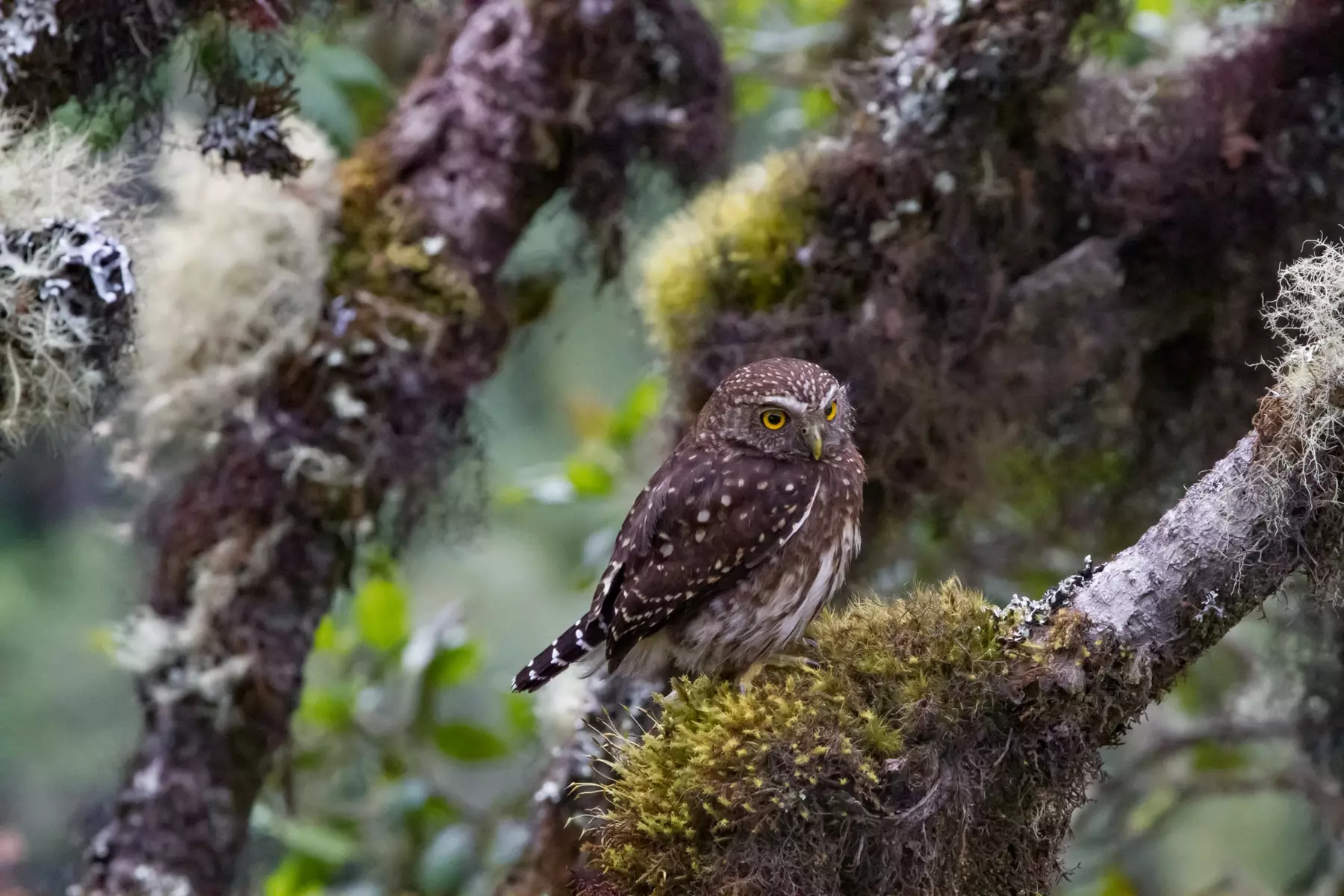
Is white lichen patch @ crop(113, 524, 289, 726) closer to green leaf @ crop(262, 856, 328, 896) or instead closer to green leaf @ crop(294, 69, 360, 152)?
green leaf @ crop(262, 856, 328, 896)

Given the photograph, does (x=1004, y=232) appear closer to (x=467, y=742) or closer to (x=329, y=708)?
(x=467, y=742)

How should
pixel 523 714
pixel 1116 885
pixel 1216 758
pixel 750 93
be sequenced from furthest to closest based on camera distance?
pixel 750 93 < pixel 1216 758 < pixel 523 714 < pixel 1116 885

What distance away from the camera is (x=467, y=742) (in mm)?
2828

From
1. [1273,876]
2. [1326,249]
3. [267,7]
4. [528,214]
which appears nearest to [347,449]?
[528,214]

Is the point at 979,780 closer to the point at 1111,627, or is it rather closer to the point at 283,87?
the point at 1111,627

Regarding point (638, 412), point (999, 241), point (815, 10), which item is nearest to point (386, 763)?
point (638, 412)

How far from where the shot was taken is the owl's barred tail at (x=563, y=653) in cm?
169

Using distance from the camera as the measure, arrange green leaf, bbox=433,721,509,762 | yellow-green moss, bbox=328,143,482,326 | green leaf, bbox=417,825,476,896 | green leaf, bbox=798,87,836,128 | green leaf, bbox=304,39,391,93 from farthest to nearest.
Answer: green leaf, bbox=798,87,836,128
green leaf, bbox=433,721,509,762
green leaf, bbox=417,825,476,896
green leaf, bbox=304,39,391,93
yellow-green moss, bbox=328,143,482,326

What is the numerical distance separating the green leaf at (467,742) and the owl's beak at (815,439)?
1451 mm

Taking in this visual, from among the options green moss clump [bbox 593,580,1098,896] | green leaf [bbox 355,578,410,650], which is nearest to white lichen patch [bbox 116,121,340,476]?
green leaf [bbox 355,578,410,650]

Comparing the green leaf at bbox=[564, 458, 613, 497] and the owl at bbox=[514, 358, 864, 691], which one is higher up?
the green leaf at bbox=[564, 458, 613, 497]

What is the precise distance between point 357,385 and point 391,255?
10.6 inches

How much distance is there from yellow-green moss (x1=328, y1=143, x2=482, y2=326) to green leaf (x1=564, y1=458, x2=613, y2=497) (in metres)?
0.58

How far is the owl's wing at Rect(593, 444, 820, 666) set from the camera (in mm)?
1666
